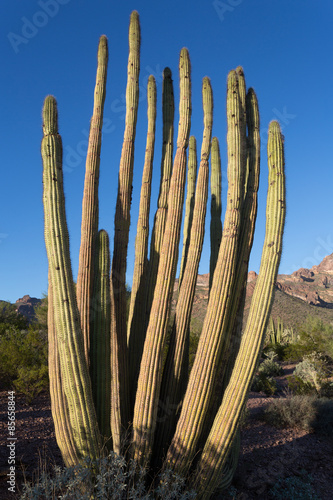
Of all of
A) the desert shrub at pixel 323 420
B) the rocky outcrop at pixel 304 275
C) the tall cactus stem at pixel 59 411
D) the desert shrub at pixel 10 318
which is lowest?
the desert shrub at pixel 323 420

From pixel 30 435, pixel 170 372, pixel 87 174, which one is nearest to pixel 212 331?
pixel 170 372

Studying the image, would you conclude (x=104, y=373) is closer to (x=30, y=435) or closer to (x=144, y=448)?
(x=144, y=448)

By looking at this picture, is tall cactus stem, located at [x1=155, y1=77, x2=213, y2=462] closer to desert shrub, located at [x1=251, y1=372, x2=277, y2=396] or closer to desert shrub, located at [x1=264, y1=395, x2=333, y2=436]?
desert shrub, located at [x1=264, y1=395, x2=333, y2=436]

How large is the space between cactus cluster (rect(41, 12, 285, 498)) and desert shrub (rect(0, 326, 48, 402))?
225 inches

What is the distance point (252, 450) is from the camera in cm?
693

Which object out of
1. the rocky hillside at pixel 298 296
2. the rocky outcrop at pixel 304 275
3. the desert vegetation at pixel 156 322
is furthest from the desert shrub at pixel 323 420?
the rocky outcrop at pixel 304 275

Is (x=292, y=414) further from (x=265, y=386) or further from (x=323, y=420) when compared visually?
(x=265, y=386)

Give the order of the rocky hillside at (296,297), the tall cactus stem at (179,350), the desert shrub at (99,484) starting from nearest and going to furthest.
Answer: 1. the desert shrub at (99,484)
2. the tall cactus stem at (179,350)
3. the rocky hillside at (296,297)

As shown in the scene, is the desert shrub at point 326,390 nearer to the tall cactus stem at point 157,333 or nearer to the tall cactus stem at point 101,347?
the tall cactus stem at point 157,333

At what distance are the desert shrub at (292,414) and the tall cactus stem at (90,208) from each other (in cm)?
592

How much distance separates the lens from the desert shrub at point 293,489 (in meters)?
5.17

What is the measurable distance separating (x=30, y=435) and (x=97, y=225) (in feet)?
14.2

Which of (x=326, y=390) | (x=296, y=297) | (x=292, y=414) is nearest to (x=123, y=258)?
(x=292, y=414)

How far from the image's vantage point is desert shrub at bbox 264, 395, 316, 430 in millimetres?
8266
